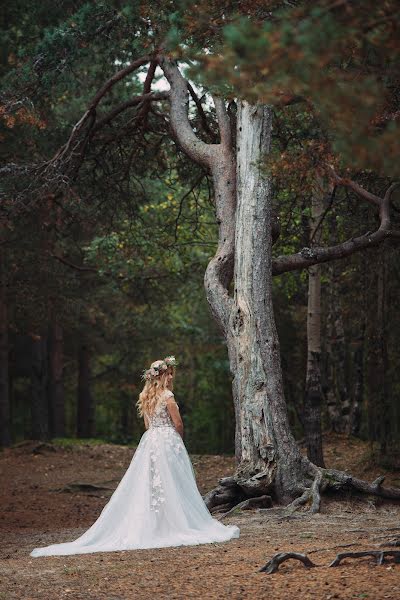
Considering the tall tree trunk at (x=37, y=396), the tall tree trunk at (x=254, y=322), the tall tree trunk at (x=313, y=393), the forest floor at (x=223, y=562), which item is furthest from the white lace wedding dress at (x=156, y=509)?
the tall tree trunk at (x=37, y=396)

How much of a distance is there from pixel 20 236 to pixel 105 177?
2.99m

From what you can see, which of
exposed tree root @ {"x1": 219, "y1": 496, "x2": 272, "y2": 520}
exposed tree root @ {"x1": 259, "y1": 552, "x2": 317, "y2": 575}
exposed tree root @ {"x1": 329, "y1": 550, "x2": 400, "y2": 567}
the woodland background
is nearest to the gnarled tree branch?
the woodland background

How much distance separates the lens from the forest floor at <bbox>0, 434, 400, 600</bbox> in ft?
20.6

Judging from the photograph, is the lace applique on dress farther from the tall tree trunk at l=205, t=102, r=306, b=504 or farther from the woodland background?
the woodland background

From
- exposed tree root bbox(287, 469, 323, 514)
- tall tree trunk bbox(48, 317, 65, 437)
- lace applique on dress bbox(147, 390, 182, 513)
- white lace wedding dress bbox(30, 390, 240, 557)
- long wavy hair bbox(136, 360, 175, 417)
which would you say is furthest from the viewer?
tall tree trunk bbox(48, 317, 65, 437)

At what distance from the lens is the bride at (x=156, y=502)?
863cm

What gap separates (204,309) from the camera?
97.8ft

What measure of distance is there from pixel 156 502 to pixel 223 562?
1660mm

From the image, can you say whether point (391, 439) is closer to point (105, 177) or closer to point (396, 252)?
point (396, 252)

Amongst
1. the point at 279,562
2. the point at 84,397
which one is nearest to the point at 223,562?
the point at 279,562

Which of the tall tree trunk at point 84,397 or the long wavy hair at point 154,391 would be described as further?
the tall tree trunk at point 84,397

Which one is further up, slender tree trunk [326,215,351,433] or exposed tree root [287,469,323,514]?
slender tree trunk [326,215,351,433]

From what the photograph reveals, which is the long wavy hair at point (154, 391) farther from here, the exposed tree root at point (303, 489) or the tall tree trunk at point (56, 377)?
the tall tree trunk at point (56, 377)

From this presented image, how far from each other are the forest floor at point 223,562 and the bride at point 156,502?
258mm
